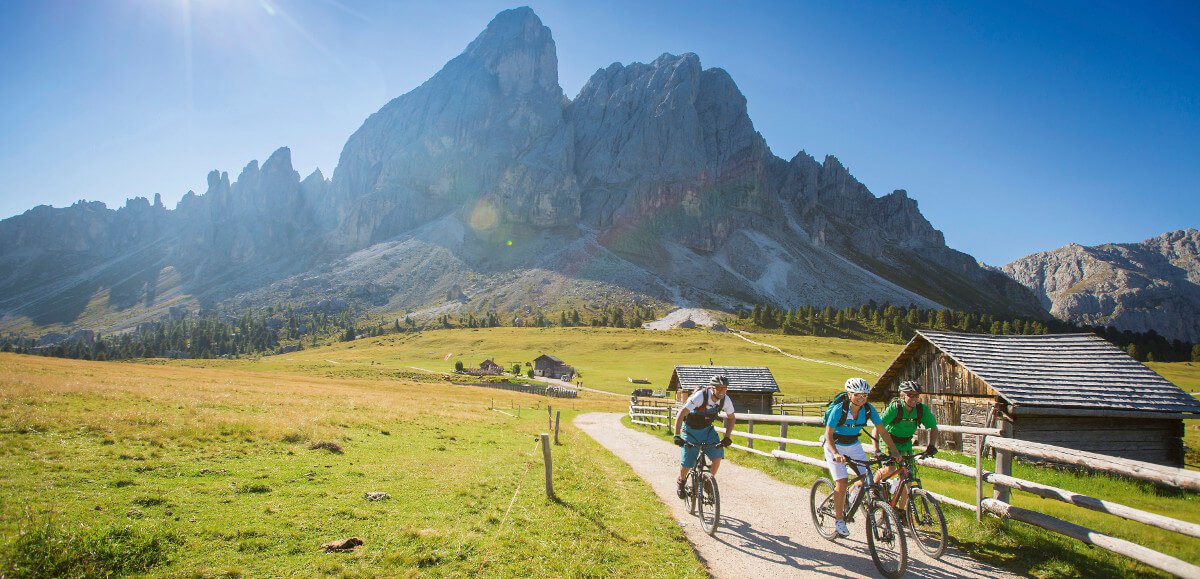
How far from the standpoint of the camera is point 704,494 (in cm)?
1008

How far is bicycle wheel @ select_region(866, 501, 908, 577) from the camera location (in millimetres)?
7363

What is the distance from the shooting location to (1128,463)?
7.25 m

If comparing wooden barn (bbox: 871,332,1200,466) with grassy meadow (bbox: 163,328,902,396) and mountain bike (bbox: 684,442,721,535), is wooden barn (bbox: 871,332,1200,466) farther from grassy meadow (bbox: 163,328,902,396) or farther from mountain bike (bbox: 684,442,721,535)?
grassy meadow (bbox: 163,328,902,396)

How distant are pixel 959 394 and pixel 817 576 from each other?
22.7 meters

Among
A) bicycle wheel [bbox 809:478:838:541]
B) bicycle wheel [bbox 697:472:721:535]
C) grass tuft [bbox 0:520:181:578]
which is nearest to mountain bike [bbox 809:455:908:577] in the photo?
bicycle wheel [bbox 809:478:838:541]

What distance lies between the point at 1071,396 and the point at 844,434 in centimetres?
1899

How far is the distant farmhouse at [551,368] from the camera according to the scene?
311ft

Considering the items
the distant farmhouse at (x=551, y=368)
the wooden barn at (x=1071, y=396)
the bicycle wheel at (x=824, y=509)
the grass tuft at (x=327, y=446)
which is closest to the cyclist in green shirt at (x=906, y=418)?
the bicycle wheel at (x=824, y=509)

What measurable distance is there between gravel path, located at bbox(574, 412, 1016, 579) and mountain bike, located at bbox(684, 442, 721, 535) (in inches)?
7.7

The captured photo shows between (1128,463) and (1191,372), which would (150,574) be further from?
(1191,372)

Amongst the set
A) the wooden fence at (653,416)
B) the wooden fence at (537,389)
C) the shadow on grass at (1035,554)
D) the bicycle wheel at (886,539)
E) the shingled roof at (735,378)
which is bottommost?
the wooden fence at (537,389)

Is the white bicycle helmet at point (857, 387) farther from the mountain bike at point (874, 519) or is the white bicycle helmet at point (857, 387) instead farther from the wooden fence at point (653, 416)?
the wooden fence at point (653, 416)

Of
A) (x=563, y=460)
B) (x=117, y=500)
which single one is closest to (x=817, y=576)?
(x=563, y=460)

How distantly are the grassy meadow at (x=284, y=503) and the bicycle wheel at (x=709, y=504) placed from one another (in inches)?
25.1
